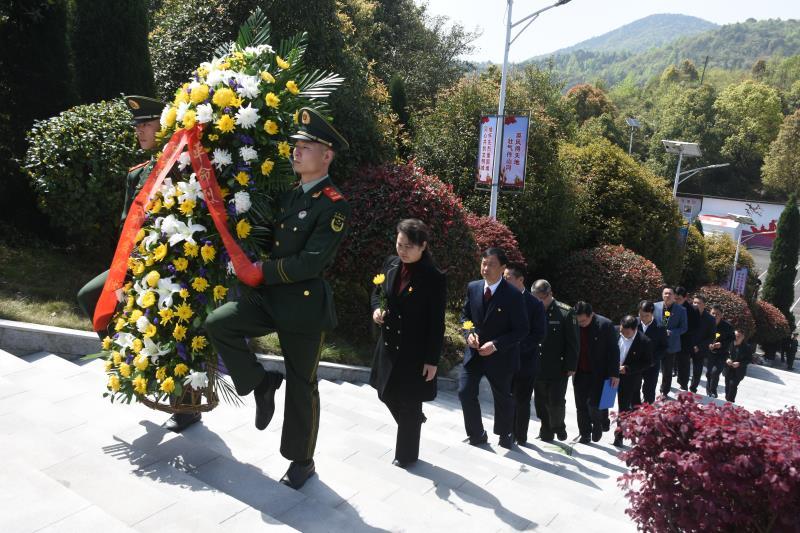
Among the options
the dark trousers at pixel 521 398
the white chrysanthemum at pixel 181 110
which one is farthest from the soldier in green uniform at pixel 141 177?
the dark trousers at pixel 521 398

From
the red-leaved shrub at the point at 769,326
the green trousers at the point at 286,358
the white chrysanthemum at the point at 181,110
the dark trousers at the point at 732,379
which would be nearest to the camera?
the green trousers at the point at 286,358

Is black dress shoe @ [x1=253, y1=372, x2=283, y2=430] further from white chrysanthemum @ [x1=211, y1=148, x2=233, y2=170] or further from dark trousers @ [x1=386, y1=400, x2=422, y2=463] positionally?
white chrysanthemum @ [x1=211, y1=148, x2=233, y2=170]

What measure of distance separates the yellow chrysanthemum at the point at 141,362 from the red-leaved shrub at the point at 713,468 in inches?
103

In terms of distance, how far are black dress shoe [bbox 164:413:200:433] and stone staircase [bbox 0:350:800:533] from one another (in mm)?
66

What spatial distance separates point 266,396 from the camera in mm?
3969

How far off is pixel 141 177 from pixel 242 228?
1.08m

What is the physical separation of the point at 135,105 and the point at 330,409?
2.89 m

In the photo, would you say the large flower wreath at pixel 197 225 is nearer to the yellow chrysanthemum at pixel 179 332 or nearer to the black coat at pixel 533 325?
the yellow chrysanthemum at pixel 179 332

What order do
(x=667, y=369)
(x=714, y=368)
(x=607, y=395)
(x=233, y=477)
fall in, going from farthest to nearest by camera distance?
(x=714, y=368), (x=667, y=369), (x=607, y=395), (x=233, y=477)

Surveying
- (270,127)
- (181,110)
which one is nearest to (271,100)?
(270,127)

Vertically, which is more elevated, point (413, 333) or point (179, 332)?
point (179, 332)

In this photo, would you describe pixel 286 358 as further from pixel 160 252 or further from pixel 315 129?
pixel 315 129

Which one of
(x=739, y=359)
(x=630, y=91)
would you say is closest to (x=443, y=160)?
(x=739, y=359)

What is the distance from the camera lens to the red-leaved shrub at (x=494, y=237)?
38.0ft
